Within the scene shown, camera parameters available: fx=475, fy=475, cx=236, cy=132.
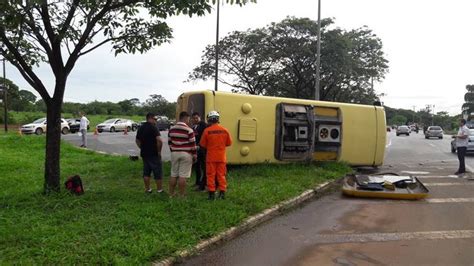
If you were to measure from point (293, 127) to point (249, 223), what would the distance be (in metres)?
5.41

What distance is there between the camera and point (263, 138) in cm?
1141

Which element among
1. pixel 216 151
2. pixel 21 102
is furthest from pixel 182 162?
pixel 21 102

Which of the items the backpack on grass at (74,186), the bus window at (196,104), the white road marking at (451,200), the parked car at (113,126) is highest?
the bus window at (196,104)

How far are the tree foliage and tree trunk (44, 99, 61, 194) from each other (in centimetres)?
2715

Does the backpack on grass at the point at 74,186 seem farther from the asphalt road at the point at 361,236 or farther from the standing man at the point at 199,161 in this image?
the asphalt road at the point at 361,236

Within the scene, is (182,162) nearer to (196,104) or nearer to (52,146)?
(52,146)

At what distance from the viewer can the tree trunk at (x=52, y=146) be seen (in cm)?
753

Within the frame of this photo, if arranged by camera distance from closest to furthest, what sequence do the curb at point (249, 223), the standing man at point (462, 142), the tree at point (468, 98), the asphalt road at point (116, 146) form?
1. the curb at point (249, 223)
2. the standing man at point (462, 142)
3. the asphalt road at point (116, 146)
4. the tree at point (468, 98)

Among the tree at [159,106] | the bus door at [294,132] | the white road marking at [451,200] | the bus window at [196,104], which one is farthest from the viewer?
the tree at [159,106]

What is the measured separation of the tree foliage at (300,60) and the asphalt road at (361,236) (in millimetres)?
25140

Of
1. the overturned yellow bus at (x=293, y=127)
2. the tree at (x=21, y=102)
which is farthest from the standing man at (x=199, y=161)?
the tree at (x=21, y=102)

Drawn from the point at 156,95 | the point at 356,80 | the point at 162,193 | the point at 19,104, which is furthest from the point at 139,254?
the point at 156,95

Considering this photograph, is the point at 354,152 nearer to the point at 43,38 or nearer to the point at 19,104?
the point at 43,38

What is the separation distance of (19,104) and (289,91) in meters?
48.2
